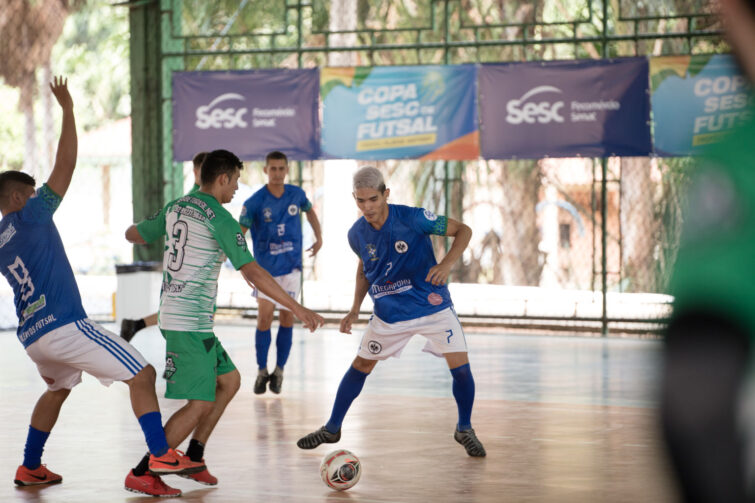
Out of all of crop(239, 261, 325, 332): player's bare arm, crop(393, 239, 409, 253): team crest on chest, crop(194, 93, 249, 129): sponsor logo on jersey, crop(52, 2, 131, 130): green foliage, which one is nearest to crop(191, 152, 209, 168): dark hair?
crop(393, 239, 409, 253): team crest on chest

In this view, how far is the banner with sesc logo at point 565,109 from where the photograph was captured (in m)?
14.0

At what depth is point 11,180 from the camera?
576 centimetres

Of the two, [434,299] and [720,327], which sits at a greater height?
[720,327]

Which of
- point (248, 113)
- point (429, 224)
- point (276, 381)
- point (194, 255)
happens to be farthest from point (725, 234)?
point (248, 113)

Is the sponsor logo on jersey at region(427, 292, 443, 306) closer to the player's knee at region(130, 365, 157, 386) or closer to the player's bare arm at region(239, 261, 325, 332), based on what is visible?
the player's bare arm at region(239, 261, 325, 332)

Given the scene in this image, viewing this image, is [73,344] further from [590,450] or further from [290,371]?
[290,371]

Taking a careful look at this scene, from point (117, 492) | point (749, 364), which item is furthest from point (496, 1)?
point (749, 364)

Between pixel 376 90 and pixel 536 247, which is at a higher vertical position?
pixel 376 90

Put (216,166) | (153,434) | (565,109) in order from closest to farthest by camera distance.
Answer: (153,434)
(216,166)
(565,109)

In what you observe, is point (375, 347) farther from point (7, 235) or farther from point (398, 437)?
point (7, 235)

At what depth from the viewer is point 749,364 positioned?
103 centimetres

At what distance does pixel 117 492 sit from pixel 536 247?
19.5m

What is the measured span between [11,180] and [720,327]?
5.23 meters

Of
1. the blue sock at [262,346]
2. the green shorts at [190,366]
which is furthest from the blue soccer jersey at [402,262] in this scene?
the blue sock at [262,346]
